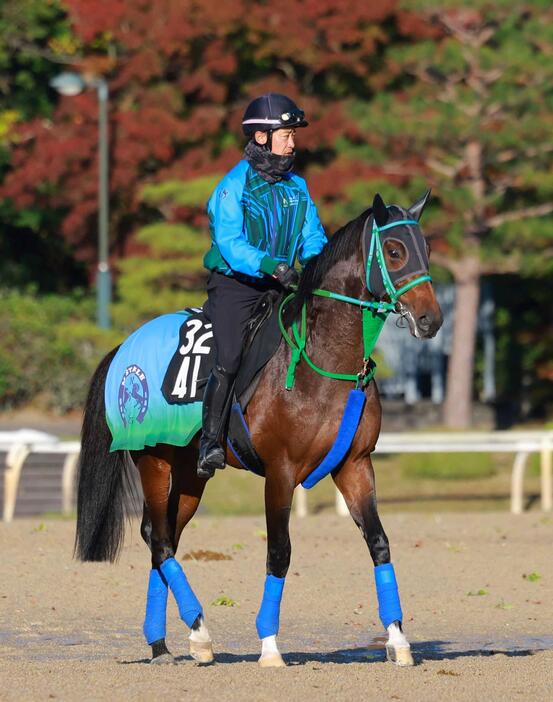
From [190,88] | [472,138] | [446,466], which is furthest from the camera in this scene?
[190,88]

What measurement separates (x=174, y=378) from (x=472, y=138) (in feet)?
49.3

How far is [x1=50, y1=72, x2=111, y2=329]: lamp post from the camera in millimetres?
22672

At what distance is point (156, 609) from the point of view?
25.3ft

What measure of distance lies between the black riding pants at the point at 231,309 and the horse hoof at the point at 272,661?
1.29 meters

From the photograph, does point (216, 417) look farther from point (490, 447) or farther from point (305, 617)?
point (490, 447)

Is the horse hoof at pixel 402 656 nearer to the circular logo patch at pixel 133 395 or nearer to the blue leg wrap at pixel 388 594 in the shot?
the blue leg wrap at pixel 388 594

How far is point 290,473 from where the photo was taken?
23.8 feet

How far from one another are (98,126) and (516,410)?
29.4 ft

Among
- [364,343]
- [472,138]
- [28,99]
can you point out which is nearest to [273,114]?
[364,343]

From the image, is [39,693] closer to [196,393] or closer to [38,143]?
[196,393]

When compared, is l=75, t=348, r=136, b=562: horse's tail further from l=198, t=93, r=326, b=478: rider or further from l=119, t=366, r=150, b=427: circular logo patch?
l=198, t=93, r=326, b=478: rider

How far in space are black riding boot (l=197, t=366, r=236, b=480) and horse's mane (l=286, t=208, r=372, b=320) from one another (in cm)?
41

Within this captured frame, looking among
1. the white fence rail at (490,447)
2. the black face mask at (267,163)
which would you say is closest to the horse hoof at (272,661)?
the black face mask at (267,163)

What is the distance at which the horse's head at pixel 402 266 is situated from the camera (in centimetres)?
685
